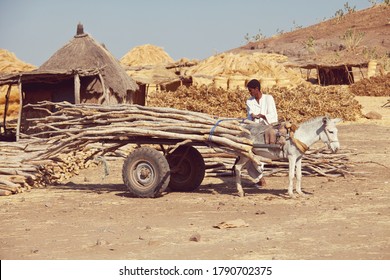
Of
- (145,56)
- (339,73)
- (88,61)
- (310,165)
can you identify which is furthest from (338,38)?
(310,165)

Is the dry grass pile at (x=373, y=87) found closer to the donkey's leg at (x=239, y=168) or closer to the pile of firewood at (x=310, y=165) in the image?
the pile of firewood at (x=310, y=165)

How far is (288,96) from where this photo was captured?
22.6m

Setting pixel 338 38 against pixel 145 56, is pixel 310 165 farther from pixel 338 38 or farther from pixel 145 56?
pixel 338 38

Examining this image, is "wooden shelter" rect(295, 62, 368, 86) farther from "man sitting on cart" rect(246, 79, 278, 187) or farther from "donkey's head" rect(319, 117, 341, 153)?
"donkey's head" rect(319, 117, 341, 153)

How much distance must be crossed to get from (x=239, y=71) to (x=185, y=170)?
1702 centimetres

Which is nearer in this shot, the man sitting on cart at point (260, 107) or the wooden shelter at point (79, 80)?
the man sitting on cart at point (260, 107)

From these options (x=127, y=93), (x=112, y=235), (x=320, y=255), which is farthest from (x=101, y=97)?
(x=320, y=255)

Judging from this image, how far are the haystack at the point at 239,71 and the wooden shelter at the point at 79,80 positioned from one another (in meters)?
7.07

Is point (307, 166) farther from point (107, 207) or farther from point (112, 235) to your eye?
point (112, 235)

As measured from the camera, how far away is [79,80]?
17844mm

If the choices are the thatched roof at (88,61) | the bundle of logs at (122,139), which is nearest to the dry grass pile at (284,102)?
the thatched roof at (88,61)

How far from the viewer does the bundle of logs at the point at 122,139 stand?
10688 millimetres

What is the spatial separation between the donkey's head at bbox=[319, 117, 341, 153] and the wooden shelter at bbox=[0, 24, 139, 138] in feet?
28.3
